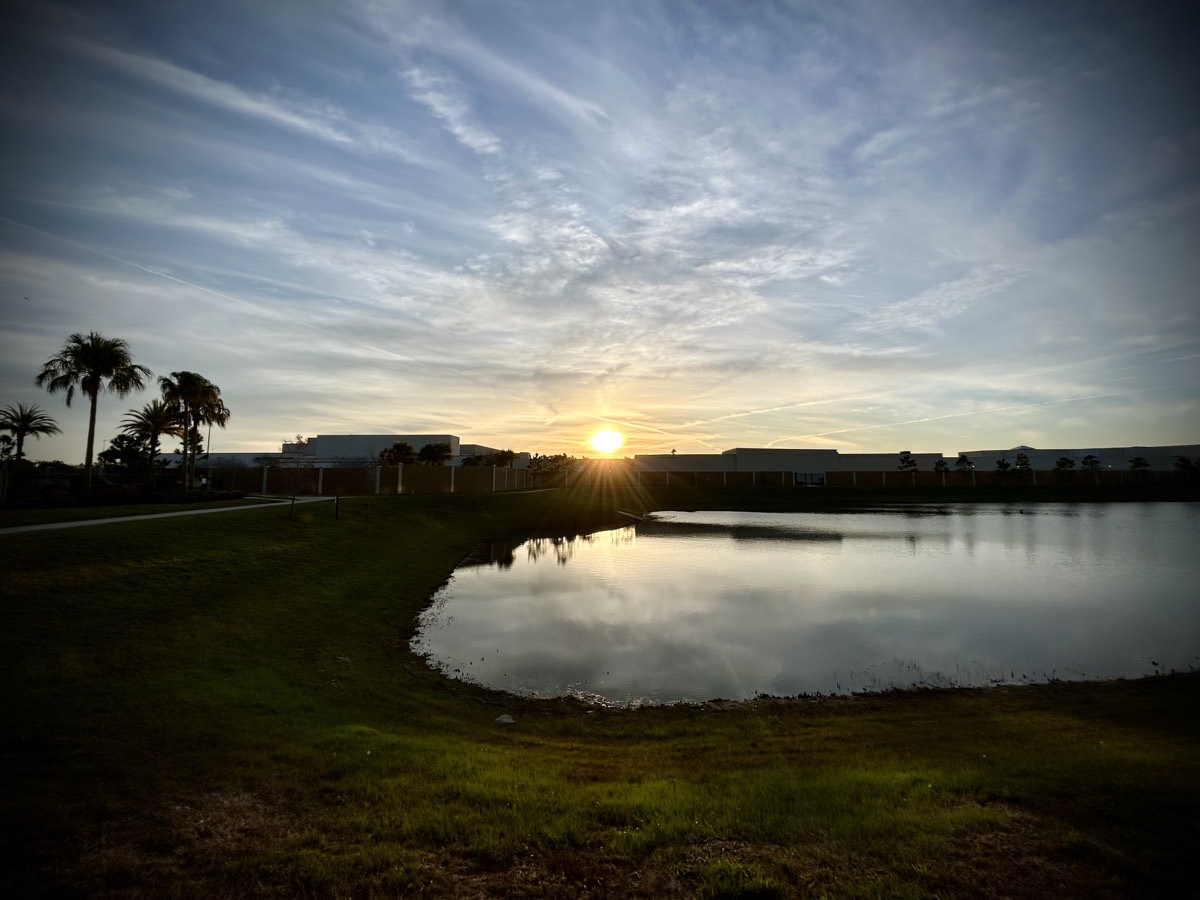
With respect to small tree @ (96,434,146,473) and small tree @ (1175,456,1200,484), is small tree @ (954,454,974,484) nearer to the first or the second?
small tree @ (1175,456,1200,484)

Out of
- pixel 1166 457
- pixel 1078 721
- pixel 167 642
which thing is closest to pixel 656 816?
pixel 1078 721

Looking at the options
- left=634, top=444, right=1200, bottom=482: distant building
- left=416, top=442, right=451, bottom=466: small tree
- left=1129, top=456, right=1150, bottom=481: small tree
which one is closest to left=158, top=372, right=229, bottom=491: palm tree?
left=416, top=442, right=451, bottom=466: small tree

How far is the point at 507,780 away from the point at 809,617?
16.1m

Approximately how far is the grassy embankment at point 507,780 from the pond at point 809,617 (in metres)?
2.04

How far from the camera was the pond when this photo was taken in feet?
51.9

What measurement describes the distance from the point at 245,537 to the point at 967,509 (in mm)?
85612

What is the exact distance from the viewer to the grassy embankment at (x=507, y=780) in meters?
6.04

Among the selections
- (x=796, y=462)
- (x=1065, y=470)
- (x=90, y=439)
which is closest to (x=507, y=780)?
(x=90, y=439)

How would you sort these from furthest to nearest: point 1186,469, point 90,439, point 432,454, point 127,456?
point 1186,469 → point 432,454 → point 127,456 → point 90,439

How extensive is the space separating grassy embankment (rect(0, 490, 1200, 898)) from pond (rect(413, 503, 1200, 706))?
2.04 m

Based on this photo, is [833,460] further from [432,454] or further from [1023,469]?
[432,454]

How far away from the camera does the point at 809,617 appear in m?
21.9

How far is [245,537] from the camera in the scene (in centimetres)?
2489

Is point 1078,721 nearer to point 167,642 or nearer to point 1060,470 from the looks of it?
point 167,642
